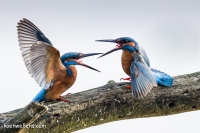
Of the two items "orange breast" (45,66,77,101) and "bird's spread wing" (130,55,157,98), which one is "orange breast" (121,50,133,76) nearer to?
"bird's spread wing" (130,55,157,98)

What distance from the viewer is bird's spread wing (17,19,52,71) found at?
9.30ft

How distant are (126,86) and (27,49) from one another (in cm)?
73

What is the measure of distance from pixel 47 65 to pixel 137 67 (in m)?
0.63

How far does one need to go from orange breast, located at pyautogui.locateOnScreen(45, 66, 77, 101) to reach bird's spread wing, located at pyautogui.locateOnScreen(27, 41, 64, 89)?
31 mm

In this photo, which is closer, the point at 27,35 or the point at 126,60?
the point at 27,35

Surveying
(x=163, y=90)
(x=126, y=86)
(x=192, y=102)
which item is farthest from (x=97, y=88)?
(x=192, y=102)

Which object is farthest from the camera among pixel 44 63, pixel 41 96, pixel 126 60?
pixel 126 60

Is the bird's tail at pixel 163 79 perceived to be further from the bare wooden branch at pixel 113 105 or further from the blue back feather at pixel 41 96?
the blue back feather at pixel 41 96

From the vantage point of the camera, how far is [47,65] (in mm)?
2760

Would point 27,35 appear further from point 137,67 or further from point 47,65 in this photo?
point 137,67

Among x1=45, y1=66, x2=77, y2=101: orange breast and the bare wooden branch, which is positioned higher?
x1=45, y1=66, x2=77, y2=101: orange breast

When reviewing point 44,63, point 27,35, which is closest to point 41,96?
point 44,63

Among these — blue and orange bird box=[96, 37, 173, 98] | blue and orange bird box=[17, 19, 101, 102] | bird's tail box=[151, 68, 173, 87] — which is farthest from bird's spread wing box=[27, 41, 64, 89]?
bird's tail box=[151, 68, 173, 87]

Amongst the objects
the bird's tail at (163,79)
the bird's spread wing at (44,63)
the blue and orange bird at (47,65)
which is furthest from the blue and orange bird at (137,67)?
the bird's spread wing at (44,63)
